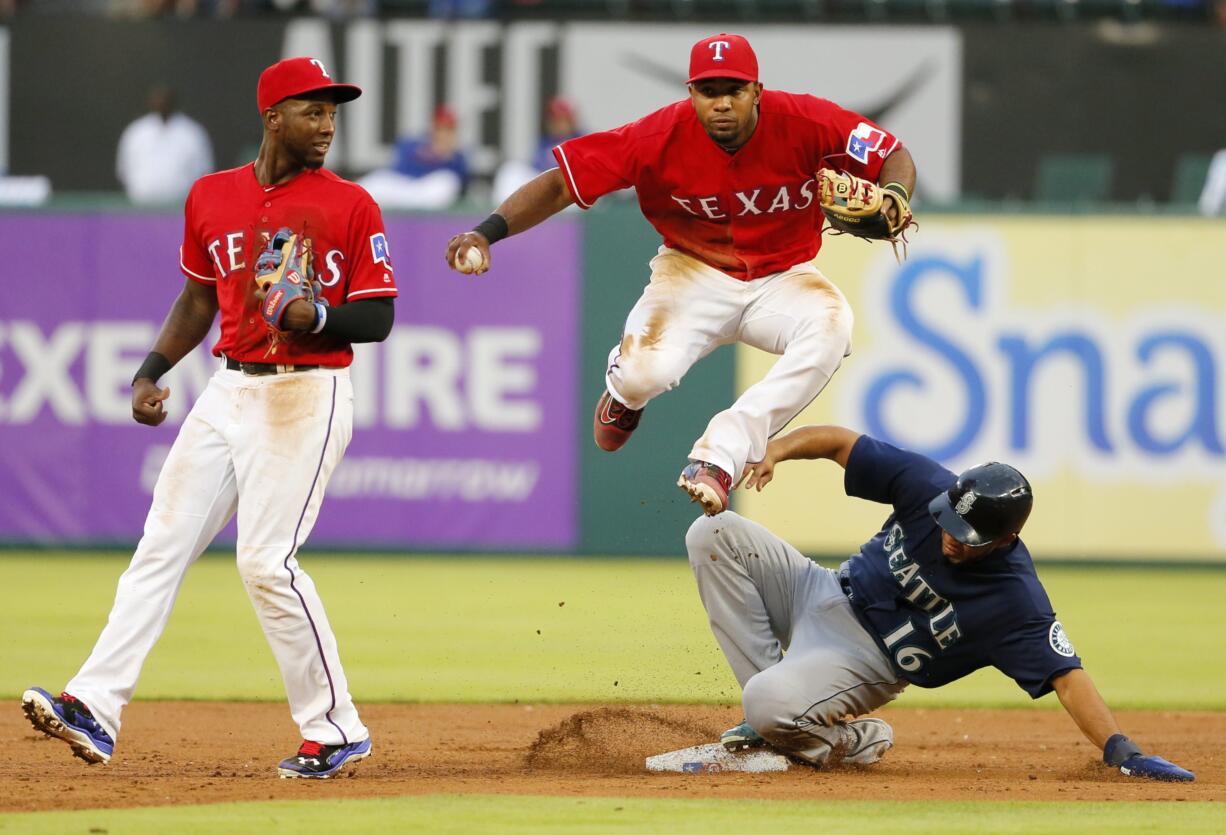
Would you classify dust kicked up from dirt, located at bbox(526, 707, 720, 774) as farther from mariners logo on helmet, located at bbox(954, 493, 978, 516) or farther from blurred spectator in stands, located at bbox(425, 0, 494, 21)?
blurred spectator in stands, located at bbox(425, 0, 494, 21)

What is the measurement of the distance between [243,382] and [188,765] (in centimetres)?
143

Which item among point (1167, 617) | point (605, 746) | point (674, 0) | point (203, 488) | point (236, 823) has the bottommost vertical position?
point (1167, 617)

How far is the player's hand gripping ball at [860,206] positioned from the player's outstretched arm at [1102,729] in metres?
1.60

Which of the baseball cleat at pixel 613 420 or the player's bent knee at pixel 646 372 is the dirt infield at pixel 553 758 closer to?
the baseball cleat at pixel 613 420

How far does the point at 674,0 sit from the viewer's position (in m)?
16.6

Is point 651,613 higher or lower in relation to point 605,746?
lower

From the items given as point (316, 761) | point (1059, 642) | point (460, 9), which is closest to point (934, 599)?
point (1059, 642)

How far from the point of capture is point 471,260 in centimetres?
651

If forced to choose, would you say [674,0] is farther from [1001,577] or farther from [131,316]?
[1001,577]

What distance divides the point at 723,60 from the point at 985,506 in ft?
5.77

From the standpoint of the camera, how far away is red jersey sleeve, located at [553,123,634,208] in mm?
6992

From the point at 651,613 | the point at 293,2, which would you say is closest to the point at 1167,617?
the point at 651,613

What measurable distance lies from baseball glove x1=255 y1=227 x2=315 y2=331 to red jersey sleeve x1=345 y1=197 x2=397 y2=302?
148 mm

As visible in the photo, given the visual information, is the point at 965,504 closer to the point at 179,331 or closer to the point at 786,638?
the point at 786,638
